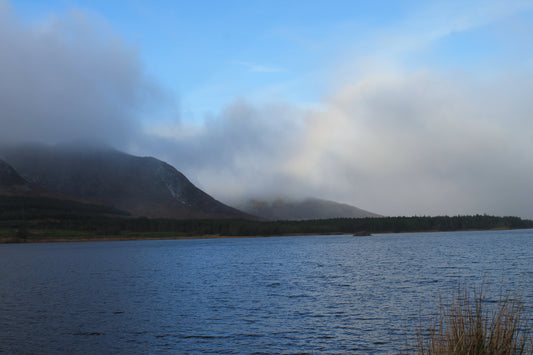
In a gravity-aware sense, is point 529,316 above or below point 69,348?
above

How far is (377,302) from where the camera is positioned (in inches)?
1960

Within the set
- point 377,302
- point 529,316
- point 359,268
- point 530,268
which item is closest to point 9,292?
point 377,302

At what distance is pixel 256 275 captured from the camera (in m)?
81.5

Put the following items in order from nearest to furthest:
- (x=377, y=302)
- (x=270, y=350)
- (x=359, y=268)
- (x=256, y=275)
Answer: (x=270, y=350)
(x=377, y=302)
(x=256, y=275)
(x=359, y=268)

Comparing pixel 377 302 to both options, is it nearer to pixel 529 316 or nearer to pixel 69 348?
pixel 529 316

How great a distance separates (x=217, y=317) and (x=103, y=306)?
1629 cm

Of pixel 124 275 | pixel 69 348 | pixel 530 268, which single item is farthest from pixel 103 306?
pixel 530 268

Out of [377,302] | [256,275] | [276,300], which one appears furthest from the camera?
[256,275]

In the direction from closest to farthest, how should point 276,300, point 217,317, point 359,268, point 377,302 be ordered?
point 217,317, point 377,302, point 276,300, point 359,268

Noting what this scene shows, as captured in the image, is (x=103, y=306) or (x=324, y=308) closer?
(x=324, y=308)

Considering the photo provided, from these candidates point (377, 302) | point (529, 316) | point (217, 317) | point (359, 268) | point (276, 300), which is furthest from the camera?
point (359, 268)

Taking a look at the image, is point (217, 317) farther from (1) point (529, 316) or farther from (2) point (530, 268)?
(2) point (530, 268)

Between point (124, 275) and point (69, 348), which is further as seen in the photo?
point (124, 275)

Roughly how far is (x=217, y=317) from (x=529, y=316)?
27.1m
